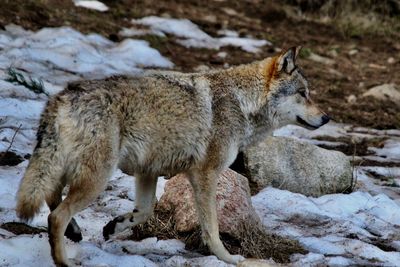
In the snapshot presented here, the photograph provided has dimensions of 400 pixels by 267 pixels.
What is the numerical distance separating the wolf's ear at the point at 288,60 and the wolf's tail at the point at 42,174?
7.53ft

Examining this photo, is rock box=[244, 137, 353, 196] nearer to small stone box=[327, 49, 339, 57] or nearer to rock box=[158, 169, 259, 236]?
rock box=[158, 169, 259, 236]

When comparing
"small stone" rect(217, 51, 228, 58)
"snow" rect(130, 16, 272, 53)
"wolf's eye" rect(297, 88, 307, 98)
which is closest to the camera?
"wolf's eye" rect(297, 88, 307, 98)

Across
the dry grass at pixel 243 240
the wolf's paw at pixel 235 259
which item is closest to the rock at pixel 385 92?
the dry grass at pixel 243 240

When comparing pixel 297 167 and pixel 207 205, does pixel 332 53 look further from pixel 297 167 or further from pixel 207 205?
pixel 207 205

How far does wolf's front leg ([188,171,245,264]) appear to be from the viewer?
5844 millimetres

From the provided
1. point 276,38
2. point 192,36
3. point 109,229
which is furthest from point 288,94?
point 276,38

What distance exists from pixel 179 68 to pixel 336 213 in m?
6.07

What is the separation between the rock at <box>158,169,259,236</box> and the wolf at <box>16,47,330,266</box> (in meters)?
0.34

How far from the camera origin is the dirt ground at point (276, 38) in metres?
12.8

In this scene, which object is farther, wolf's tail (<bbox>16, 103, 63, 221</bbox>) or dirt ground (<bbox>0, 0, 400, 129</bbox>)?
dirt ground (<bbox>0, 0, 400, 129</bbox>)

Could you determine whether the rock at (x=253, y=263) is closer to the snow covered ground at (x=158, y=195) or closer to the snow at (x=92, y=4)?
the snow covered ground at (x=158, y=195)

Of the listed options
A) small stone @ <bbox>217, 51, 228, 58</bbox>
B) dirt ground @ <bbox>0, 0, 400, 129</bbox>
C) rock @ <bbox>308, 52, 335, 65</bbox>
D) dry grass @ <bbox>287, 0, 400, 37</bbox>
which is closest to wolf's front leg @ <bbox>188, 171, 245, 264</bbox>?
dirt ground @ <bbox>0, 0, 400, 129</bbox>

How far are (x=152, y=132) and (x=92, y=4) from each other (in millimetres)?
10291

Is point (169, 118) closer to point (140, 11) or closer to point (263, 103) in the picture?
point (263, 103)
